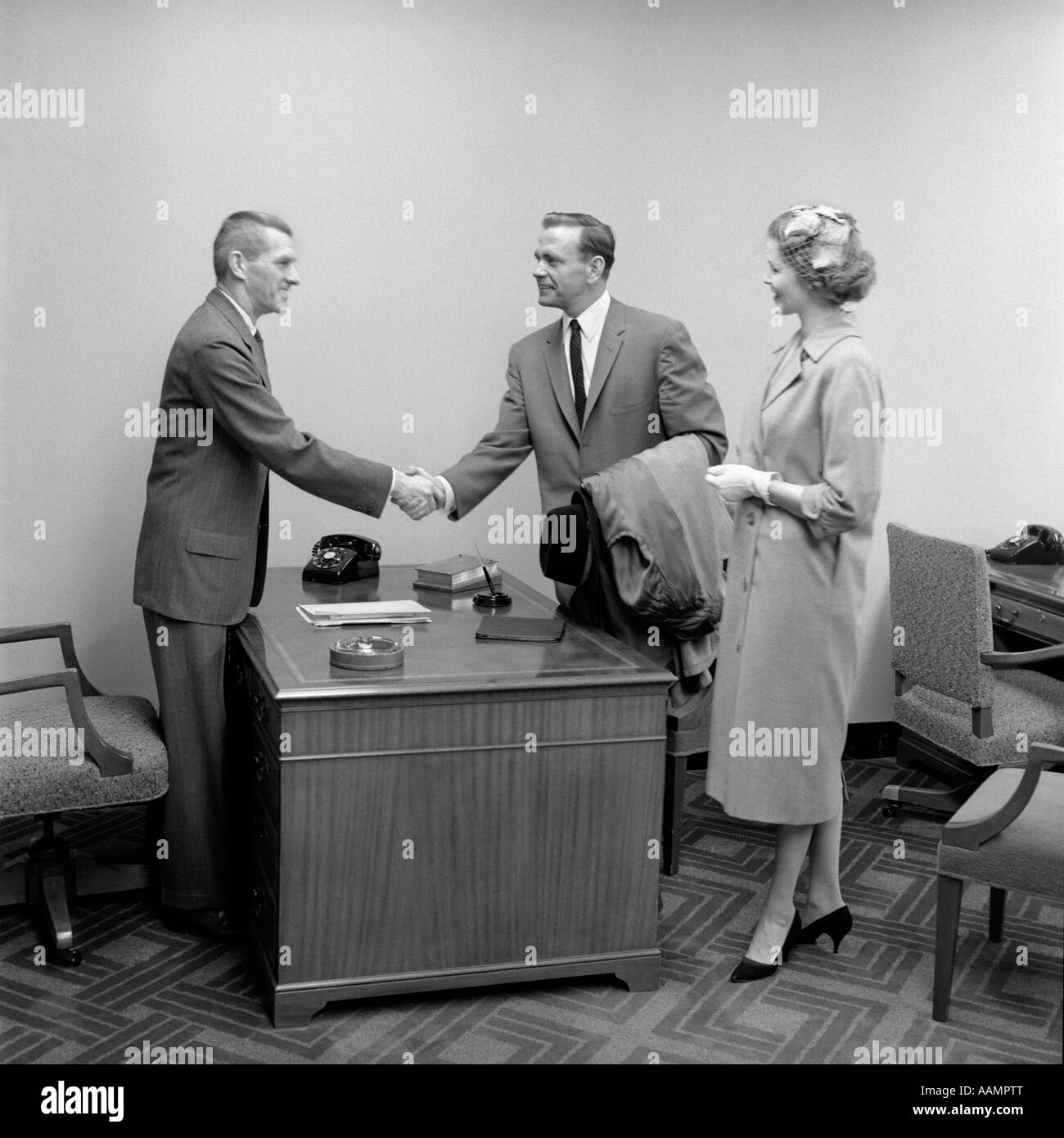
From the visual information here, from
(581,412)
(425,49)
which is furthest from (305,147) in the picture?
(581,412)

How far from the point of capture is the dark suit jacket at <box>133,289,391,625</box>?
157 inches

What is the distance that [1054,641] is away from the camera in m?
5.00

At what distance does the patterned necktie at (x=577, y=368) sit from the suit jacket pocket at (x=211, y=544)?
3.83 feet

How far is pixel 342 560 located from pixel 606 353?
1144mm

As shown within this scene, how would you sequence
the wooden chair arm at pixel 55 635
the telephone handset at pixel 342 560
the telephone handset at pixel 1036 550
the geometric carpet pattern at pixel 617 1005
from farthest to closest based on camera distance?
1. the telephone handset at pixel 1036 550
2. the telephone handset at pixel 342 560
3. the wooden chair arm at pixel 55 635
4. the geometric carpet pattern at pixel 617 1005

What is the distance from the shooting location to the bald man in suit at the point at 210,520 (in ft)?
13.2

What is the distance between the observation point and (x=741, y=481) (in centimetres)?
365

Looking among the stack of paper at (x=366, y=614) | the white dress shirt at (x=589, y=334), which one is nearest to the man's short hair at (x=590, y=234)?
the white dress shirt at (x=589, y=334)

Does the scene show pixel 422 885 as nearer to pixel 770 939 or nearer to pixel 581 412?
pixel 770 939

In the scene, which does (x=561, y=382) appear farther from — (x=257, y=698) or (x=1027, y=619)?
(x=1027, y=619)

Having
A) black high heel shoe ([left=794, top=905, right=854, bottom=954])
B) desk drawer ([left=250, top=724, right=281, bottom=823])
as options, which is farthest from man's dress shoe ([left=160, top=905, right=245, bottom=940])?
black high heel shoe ([left=794, top=905, right=854, bottom=954])

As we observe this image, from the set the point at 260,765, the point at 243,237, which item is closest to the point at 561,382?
the point at 243,237

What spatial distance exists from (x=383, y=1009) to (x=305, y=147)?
10.5ft

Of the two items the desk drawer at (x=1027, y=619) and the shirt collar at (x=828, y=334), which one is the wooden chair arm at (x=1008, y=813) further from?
the desk drawer at (x=1027, y=619)
